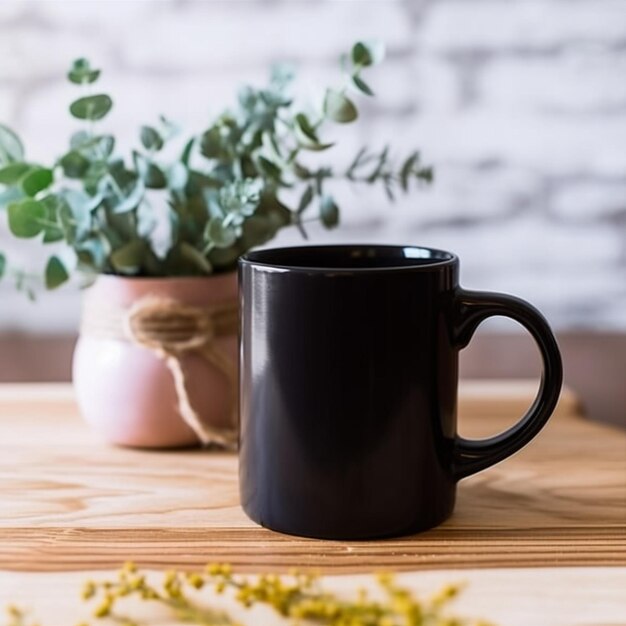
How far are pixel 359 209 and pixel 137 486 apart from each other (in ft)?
1.42

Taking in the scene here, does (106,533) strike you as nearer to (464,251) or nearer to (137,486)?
(137,486)

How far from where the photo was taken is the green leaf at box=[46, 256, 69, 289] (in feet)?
2.57

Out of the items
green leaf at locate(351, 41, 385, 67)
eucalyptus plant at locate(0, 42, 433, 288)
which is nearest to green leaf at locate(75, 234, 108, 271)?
eucalyptus plant at locate(0, 42, 433, 288)

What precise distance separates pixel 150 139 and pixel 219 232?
3.6 inches

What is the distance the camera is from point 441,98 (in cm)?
103

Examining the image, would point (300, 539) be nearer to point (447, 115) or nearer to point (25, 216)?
point (25, 216)

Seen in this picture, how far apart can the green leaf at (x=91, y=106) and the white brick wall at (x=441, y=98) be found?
291 mm

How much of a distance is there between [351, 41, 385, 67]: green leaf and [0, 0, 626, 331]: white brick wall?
28 centimetres

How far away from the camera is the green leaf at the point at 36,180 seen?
735mm

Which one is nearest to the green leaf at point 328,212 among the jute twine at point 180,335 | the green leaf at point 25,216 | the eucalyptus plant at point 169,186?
the eucalyptus plant at point 169,186

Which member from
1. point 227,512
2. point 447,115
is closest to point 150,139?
point 227,512

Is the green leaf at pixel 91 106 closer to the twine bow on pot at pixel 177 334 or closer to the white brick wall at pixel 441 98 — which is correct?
the twine bow on pot at pixel 177 334

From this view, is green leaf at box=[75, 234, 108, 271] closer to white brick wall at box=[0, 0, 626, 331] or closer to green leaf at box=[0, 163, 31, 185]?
green leaf at box=[0, 163, 31, 185]

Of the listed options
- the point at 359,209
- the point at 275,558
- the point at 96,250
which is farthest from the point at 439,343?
the point at 359,209
